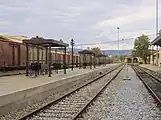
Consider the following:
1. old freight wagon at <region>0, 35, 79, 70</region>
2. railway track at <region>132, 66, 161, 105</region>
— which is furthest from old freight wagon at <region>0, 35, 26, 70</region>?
railway track at <region>132, 66, 161, 105</region>

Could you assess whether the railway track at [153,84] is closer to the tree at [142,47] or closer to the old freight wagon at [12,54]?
the old freight wagon at [12,54]

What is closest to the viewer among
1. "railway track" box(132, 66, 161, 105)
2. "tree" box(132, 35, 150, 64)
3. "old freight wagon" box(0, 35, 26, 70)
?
"railway track" box(132, 66, 161, 105)

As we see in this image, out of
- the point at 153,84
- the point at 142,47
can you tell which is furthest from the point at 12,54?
the point at 142,47

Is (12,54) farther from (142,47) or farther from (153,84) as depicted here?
(142,47)

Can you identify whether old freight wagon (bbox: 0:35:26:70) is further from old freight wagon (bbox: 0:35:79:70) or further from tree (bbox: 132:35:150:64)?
tree (bbox: 132:35:150:64)

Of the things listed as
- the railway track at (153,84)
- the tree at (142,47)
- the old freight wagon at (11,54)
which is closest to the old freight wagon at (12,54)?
the old freight wagon at (11,54)

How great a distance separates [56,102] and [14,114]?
3370 mm

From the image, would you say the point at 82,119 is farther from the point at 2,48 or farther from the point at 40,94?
the point at 2,48

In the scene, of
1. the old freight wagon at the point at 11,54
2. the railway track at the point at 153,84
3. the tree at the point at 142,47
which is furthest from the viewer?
the tree at the point at 142,47

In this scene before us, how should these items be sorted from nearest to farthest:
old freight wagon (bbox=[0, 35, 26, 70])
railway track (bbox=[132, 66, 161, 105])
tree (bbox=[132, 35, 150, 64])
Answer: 1. railway track (bbox=[132, 66, 161, 105])
2. old freight wagon (bbox=[0, 35, 26, 70])
3. tree (bbox=[132, 35, 150, 64])

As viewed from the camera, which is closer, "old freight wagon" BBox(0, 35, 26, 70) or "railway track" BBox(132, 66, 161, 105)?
"railway track" BBox(132, 66, 161, 105)

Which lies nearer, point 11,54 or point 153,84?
point 11,54

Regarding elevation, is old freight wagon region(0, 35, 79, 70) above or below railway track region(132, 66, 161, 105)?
above

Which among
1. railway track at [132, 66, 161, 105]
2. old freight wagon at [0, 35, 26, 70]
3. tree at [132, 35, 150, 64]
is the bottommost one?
railway track at [132, 66, 161, 105]
